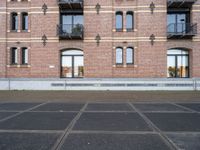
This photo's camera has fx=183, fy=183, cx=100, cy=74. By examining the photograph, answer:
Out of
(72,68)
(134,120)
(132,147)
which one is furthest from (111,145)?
(72,68)

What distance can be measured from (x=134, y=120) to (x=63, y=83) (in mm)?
13063

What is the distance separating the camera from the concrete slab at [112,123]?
5.34 metres

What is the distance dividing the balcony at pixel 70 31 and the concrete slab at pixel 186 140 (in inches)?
Result: 584

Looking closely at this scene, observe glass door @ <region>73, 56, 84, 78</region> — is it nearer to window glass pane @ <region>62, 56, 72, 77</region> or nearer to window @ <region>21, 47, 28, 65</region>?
window glass pane @ <region>62, 56, 72, 77</region>

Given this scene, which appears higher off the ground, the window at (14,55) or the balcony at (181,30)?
the balcony at (181,30)

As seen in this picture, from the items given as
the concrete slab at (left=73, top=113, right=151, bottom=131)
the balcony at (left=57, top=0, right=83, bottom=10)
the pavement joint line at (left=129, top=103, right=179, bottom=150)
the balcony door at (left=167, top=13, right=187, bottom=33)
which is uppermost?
the balcony at (left=57, top=0, right=83, bottom=10)

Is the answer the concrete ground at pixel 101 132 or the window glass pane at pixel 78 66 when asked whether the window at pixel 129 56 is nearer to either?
the window glass pane at pixel 78 66

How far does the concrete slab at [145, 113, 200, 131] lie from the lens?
17.5 ft

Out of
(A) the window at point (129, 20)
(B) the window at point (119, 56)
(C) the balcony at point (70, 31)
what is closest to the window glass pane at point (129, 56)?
(B) the window at point (119, 56)

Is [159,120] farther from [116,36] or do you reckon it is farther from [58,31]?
[58,31]

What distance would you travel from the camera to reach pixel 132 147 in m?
3.92

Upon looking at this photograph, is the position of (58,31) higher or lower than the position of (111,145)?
higher

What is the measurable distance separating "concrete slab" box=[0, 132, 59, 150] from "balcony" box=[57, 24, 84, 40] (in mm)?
14206

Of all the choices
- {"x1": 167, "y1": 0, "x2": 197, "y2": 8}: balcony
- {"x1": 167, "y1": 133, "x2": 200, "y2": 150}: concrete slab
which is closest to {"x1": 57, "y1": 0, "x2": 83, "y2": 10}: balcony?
{"x1": 167, "y1": 0, "x2": 197, "y2": 8}: balcony
